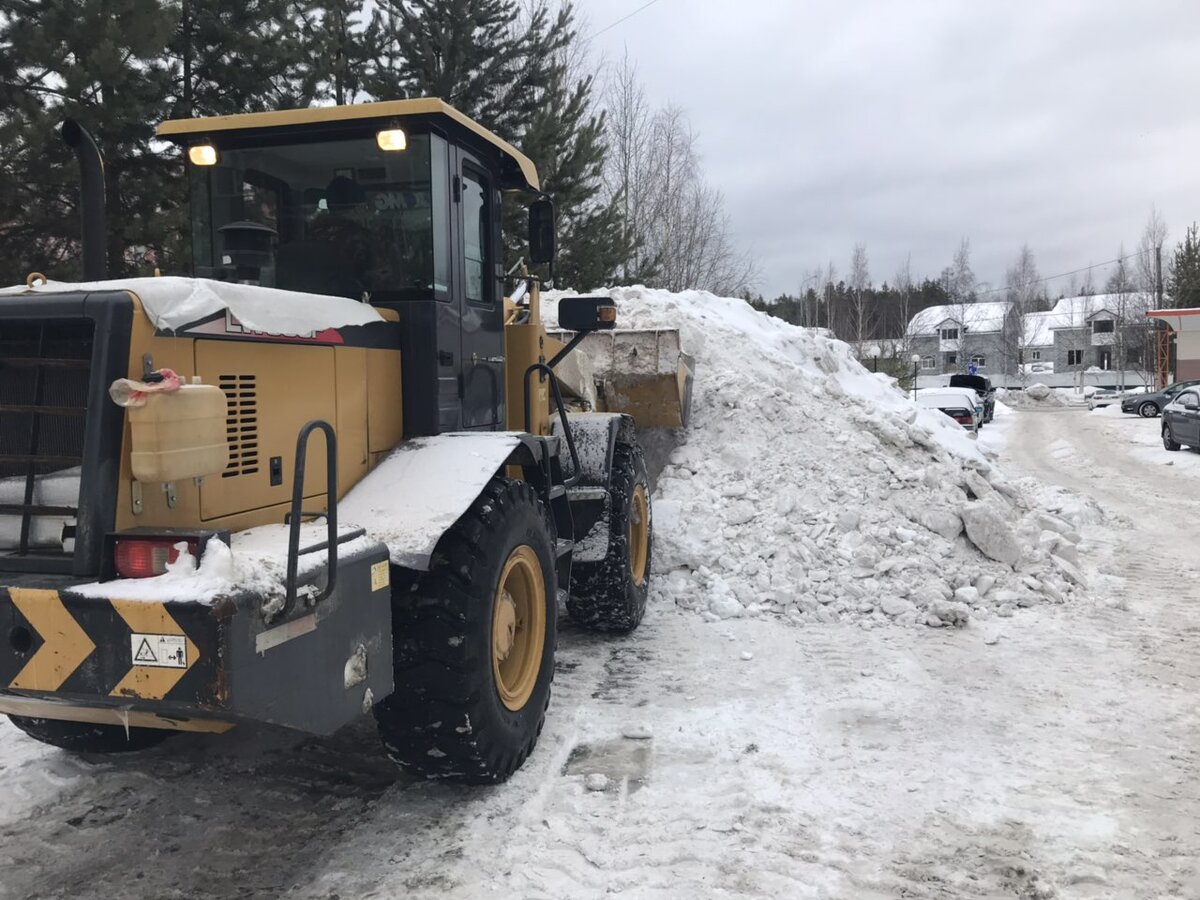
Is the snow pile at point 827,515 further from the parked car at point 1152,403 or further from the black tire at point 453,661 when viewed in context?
the parked car at point 1152,403

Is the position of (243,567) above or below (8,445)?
below

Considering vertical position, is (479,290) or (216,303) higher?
(479,290)

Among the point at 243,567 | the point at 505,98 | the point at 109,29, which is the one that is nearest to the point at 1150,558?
the point at 243,567

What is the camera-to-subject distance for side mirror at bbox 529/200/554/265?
5236mm

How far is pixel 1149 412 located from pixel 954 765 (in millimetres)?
33314

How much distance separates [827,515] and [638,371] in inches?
84.4

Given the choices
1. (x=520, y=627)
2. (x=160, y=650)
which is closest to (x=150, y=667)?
(x=160, y=650)

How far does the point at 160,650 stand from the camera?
8.36ft

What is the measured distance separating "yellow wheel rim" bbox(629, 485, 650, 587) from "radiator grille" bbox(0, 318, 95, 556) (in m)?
4.24

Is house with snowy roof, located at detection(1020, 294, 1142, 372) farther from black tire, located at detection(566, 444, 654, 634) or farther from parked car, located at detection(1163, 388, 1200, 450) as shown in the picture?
black tire, located at detection(566, 444, 654, 634)

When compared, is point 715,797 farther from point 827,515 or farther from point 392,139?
point 827,515

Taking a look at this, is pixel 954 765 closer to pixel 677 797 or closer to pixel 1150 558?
pixel 677 797

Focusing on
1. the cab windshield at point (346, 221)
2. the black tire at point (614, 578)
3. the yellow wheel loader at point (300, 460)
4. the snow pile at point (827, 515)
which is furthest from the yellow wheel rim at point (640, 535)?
the cab windshield at point (346, 221)

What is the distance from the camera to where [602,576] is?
6.11 metres
